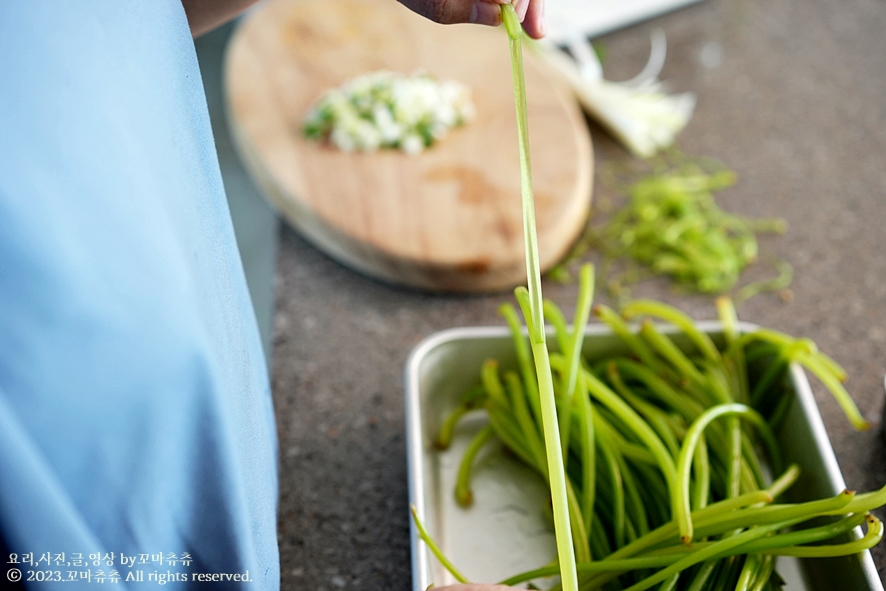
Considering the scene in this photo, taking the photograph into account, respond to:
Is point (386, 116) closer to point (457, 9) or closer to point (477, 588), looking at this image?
point (457, 9)

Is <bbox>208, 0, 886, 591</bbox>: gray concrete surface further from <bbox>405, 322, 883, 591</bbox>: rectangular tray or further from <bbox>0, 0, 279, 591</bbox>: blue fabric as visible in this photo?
<bbox>0, 0, 279, 591</bbox>: blue fabric

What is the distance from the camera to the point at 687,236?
3.58ft

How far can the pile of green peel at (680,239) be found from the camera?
1.05 meters

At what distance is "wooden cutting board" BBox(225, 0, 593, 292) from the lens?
1.03 meters

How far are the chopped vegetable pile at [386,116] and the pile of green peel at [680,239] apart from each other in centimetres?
27

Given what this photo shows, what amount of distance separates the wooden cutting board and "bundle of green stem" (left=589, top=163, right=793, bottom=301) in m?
0.08

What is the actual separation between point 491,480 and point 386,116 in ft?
1.89

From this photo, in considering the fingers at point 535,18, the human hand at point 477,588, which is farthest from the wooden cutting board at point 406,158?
the human hand at point 477,588

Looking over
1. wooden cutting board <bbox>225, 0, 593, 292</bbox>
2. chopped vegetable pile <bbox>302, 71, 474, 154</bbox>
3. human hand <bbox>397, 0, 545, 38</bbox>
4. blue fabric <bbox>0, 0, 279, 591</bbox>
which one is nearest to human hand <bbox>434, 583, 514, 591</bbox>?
blue fabric <bbox>0, 0, 279, 591</bbox>

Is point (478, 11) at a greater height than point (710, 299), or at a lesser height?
greater

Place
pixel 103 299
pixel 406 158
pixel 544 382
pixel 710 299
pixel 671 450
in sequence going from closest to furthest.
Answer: pixel 103 299, pixel 544 382, pixel 671 450, pixel 710 299, pixel 406 158

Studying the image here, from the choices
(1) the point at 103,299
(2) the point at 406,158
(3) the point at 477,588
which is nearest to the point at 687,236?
(2) the point at 406,158

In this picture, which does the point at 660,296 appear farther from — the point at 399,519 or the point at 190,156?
the point at 190,156

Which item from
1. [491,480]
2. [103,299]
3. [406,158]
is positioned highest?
[103,299]
